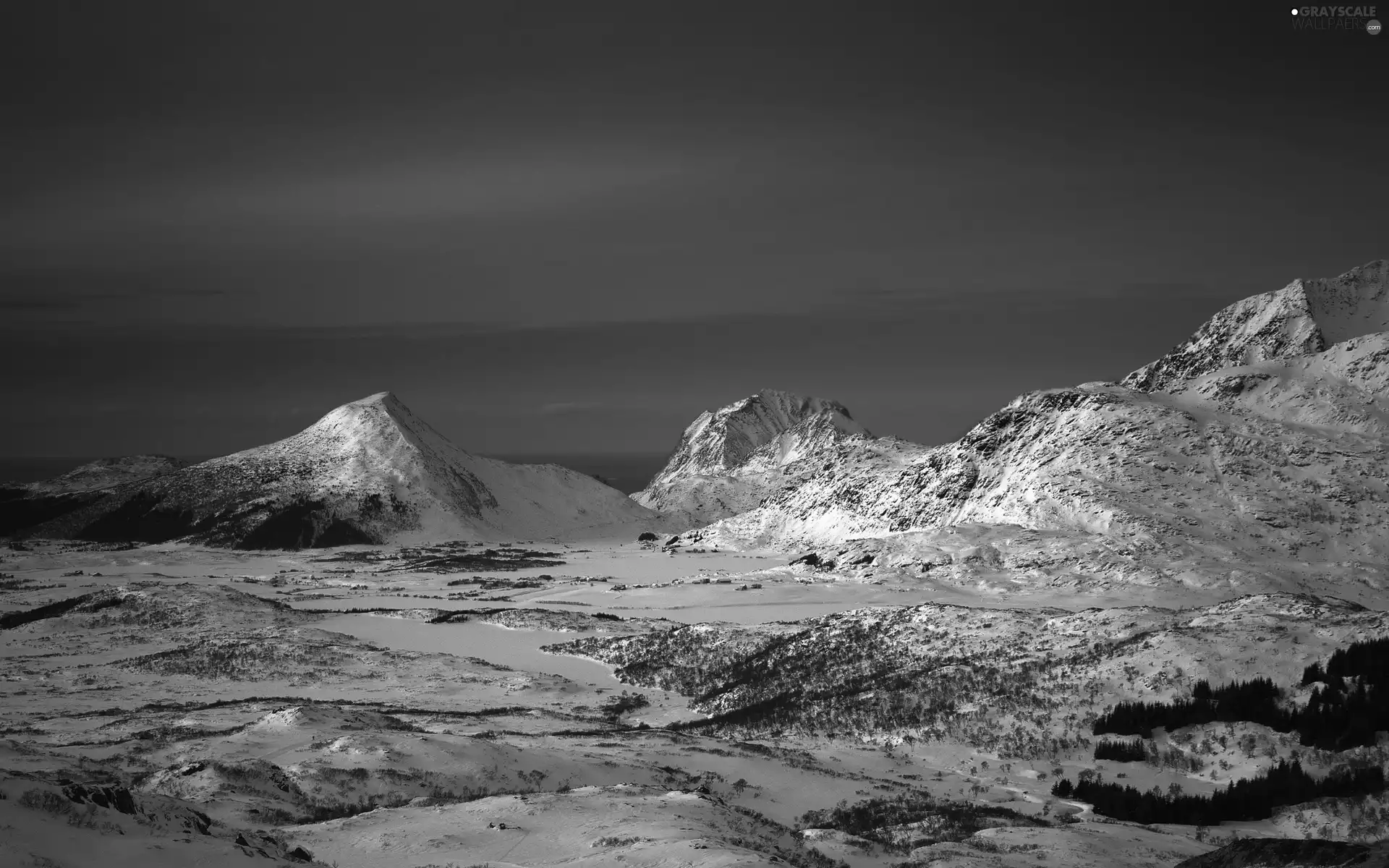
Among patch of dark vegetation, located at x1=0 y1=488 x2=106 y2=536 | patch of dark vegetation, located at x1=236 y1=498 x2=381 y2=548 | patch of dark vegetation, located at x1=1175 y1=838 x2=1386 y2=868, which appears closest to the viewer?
patch of dark vegetation, located at x1=1175 y1=838 x2=1386 y2=868

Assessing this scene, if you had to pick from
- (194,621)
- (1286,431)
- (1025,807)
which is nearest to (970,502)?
(1286,431)

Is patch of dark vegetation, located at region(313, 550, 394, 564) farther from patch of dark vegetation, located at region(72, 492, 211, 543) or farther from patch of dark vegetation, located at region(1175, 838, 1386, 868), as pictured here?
patch of dark vegetation, located at region(1175, 838, 1386, 868)

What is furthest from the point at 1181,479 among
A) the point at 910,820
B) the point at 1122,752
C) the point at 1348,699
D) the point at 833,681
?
the point at 910,820

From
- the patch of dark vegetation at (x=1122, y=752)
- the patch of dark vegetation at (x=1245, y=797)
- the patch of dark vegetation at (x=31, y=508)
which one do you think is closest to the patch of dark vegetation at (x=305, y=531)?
the patch of dark vegetation at (x=31, y=508)

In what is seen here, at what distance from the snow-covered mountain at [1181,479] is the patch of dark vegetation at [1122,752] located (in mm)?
53266

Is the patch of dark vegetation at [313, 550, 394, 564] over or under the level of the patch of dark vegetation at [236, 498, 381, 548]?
under

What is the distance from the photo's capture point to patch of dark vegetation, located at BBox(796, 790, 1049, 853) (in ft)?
79.8

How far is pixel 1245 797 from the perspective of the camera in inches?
1029

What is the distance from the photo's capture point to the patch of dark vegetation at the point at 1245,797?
2583 cm

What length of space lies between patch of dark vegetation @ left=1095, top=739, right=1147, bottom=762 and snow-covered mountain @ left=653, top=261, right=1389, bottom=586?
53.3 metres

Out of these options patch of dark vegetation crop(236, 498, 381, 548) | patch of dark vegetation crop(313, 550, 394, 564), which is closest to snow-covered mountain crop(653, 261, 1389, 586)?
patch of dark vegetation crop(313, 550, 394, 564)

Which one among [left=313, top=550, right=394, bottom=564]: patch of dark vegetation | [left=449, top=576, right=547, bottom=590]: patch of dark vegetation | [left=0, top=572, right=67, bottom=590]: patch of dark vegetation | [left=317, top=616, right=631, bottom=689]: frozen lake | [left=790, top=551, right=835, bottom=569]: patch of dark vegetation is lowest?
[left=313, top=550, right=394, bottom=564]: patch of dark vegetation

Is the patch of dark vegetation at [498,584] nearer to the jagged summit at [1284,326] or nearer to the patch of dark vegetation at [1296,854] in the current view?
the jagged summit at [1284,326]

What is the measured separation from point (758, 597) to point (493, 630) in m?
26.2
